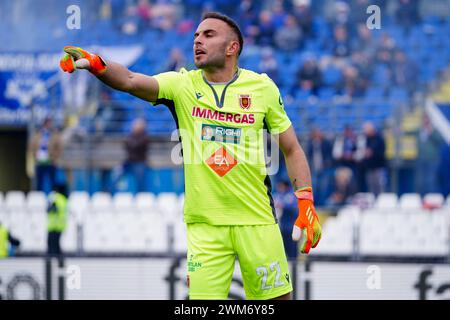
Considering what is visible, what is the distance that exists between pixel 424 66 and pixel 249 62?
10.8 feet

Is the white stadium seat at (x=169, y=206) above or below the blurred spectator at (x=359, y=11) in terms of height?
below

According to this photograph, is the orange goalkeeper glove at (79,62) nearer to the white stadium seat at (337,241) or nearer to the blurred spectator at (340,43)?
the white stadium seat at (337,241)

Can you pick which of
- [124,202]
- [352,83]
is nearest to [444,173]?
[352,83]

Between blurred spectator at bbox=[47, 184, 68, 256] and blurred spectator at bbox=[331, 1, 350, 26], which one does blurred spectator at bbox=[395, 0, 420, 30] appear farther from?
blurred spectator at bbox=[47, 184, 68, 256]

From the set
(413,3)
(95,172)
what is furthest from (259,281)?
(413,3)

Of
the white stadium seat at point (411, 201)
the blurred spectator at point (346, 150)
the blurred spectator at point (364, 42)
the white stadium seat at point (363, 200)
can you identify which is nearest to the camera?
the white stadium seat at point (411, 201)

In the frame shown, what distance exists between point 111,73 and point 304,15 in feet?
39.2

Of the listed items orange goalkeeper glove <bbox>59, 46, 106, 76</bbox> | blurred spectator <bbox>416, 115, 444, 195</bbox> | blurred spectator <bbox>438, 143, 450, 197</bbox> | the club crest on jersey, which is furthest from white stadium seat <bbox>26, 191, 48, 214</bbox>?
orange goalkeeper glove <bbox>59, 46, 106, 76</bbox>

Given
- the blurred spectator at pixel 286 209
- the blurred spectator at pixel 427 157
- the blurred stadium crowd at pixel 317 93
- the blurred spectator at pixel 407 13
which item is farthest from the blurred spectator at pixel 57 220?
the blurred spectator at pixel 407 13

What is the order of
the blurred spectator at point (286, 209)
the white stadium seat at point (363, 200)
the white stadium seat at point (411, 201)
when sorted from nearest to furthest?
the blurred spectator at point (286, 209)
the white stadium seat at point (411, 201)
the white stadium seat at point (363, 200)

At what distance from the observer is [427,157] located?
615 inches

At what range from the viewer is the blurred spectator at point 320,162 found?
15305mm

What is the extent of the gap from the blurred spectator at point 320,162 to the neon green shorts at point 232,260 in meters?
9.47
